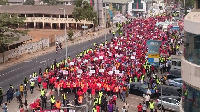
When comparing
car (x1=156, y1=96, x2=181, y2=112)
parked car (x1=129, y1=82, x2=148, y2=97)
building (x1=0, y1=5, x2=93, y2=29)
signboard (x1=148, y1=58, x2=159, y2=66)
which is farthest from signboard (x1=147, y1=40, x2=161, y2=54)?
building (x1=0, y1=5, x2=93, y2=29)

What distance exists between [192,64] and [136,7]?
105m

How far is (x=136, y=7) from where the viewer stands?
121 metres

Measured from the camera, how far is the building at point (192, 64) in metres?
17.2

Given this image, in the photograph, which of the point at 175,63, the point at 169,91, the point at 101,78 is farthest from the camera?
the point at 175,63

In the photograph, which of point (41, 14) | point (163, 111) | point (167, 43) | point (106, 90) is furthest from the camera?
point (41, 14)

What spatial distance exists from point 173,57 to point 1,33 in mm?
21154

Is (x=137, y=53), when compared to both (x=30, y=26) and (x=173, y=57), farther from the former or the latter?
(x=30, y=26)

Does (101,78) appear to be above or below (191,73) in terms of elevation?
below

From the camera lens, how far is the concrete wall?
17.1 m

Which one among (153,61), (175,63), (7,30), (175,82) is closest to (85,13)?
(7,30)

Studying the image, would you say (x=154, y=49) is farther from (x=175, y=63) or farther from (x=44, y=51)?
(x=44, y=51)

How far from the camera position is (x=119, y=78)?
34.7 meters

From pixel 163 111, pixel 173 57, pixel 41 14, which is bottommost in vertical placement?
pixel 163 111

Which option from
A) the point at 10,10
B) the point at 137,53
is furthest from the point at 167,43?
the point at 10,10
